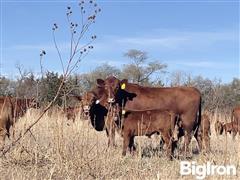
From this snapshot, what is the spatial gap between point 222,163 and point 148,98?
167 inches

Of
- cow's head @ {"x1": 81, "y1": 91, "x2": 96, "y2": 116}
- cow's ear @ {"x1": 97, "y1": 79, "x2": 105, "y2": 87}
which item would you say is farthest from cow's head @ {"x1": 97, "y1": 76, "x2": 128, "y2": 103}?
cow's head @ {"x1": 81, "y1": 91, "x2": 96, "y2": 116}

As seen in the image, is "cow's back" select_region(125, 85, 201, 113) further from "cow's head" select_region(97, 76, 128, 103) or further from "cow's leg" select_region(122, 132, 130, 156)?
"cow's leg" select_region(122, 132, 130, 156)

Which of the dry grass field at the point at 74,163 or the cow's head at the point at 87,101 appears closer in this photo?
the dry grass field at the point at 74,163

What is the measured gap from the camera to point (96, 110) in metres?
12.3

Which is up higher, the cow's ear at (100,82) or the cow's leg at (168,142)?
the cow's ear at (100,82)

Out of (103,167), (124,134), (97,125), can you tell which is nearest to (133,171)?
(103,167)

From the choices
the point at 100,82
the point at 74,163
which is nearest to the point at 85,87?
the point at 100,82

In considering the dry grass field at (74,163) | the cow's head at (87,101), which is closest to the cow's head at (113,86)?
the cow's head at (87,101)

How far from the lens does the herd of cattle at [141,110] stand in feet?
34.3

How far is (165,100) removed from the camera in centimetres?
1218

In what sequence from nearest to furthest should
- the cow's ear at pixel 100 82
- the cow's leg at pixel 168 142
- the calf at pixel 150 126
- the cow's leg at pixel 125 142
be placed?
the cow's leg at pixel 168 142 → the cow's leg at pixel 125 142 → the calf at pixel 150 126 → the cow's ear at pixel 100 82

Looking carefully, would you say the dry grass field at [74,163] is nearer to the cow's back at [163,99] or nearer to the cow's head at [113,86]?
the cow's head at [113,86]

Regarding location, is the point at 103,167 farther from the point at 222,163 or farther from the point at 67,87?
the point at 222,163

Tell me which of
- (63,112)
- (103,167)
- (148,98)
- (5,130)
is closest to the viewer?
(103,167)
